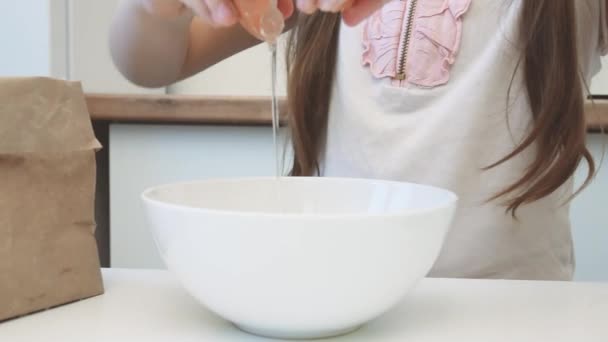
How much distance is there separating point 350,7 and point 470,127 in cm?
25

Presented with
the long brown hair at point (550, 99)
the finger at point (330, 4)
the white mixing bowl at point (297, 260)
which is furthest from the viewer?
the long brown hair at point (550, 99)

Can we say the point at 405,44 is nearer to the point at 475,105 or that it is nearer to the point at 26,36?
the point at 475,105

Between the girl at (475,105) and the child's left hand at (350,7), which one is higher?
the child's left hand at (350,7)

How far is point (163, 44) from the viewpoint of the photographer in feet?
2.43

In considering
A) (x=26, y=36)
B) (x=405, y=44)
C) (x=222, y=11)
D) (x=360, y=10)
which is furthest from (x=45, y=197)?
(x=26, y=36)

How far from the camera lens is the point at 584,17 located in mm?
704

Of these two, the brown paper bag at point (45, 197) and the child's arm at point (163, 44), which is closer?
the brown paper bag at point (45, 197)

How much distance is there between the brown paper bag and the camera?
0.39 meters

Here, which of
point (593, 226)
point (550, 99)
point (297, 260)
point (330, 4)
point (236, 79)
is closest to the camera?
point (297, 260)

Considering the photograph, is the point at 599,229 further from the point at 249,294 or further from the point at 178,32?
the point at 249,294

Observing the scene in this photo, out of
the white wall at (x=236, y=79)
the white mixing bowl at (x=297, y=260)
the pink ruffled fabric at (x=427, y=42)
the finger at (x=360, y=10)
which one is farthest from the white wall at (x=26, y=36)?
the white mixing bowl at (x=297, y=260)

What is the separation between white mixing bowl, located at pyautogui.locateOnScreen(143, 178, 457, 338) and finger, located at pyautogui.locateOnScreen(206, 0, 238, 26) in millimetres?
181

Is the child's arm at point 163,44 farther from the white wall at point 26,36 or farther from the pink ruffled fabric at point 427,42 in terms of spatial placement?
the white wall at point 26,36

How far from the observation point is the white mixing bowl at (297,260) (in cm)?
31
